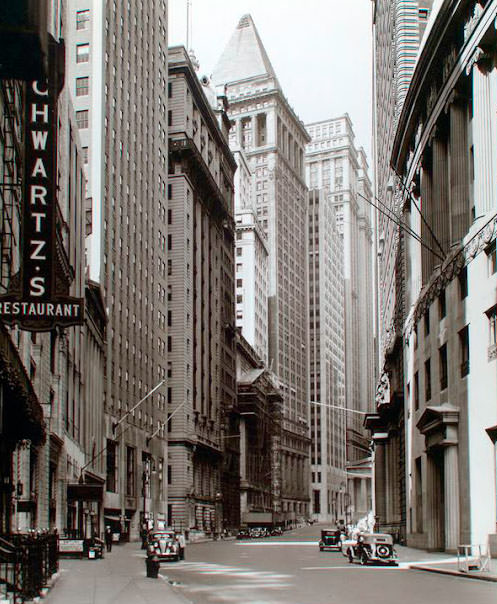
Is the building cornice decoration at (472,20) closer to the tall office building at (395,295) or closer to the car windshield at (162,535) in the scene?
the tall office building at (395,295)

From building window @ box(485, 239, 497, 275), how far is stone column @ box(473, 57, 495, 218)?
2.57 metres

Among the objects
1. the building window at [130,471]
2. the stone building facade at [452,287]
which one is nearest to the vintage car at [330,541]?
the stone building facade at [452,287]

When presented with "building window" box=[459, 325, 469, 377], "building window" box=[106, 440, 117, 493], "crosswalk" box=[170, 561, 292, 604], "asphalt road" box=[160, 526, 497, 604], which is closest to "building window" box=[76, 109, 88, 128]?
"building window" box=[106, 440, 117, 493]

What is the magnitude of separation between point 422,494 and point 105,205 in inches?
1613

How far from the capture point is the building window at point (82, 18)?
90.1m

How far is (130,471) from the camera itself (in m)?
95.5

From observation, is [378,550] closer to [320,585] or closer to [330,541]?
[320,585]

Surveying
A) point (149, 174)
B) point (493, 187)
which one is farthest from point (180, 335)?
point (493, 187)

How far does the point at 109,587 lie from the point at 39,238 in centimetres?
1111

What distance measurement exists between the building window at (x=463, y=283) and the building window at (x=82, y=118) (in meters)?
47.2

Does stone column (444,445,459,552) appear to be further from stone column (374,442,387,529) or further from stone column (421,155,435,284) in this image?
stone column (374,442,387,529)

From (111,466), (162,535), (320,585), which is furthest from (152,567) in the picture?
(111,466)

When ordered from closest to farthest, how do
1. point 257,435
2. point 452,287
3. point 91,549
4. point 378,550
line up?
point 378,550
point 91,549
point 452,287
point 257,435

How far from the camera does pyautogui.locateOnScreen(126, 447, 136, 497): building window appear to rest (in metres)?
94.8
